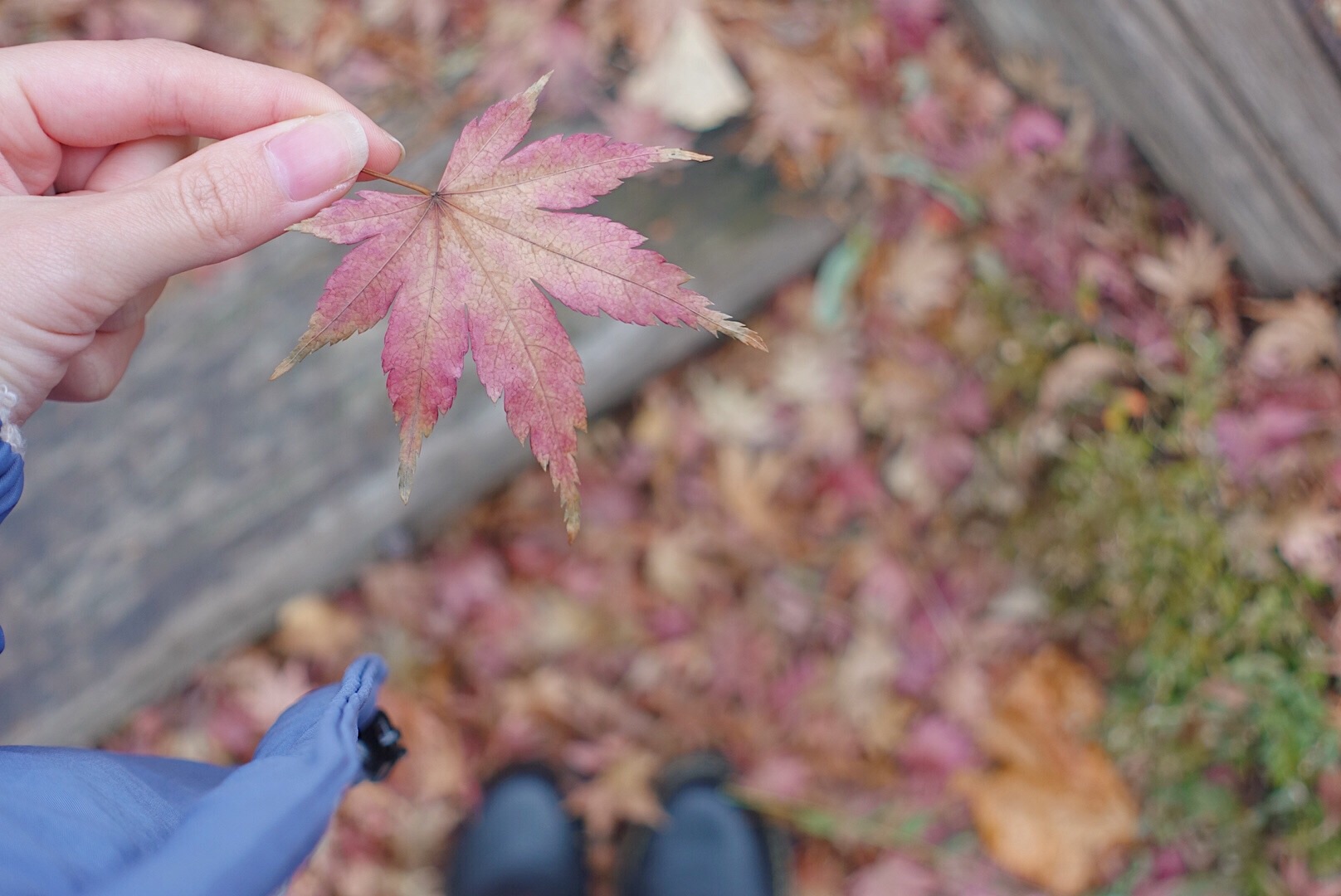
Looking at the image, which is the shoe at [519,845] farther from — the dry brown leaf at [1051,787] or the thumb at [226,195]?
the thumb at [226,195]

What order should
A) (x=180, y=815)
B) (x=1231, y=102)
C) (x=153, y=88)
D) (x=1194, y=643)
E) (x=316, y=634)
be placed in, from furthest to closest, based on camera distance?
(x=316, y=634)
(x=1194, y=643)
(x=1231, y=102)
(x=153, y=88)
(x=180, y=815)

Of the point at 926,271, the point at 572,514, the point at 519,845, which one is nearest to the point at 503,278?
the point at 572,514

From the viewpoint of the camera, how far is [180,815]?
112cm

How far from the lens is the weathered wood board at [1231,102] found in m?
1.68

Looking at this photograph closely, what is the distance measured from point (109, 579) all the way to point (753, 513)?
162 cm

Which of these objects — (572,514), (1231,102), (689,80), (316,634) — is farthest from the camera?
(316,634)

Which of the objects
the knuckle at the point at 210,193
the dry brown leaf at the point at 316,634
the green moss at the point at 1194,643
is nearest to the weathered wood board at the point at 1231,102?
the green moss at the point at 1194,643

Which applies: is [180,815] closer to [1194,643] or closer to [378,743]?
[378,743]

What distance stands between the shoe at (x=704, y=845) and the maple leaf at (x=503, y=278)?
1609 millimetres

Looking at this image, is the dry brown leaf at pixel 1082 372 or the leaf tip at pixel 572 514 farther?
the dry brown leaf at pixel 1082 372

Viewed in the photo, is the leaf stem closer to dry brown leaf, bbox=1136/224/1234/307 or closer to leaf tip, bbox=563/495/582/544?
leaf tip, bbox=563/495/582/544

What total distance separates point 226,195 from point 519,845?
1.86m

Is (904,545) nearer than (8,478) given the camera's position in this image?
No

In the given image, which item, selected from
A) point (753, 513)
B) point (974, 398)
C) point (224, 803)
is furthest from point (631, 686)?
point (224, 803)
